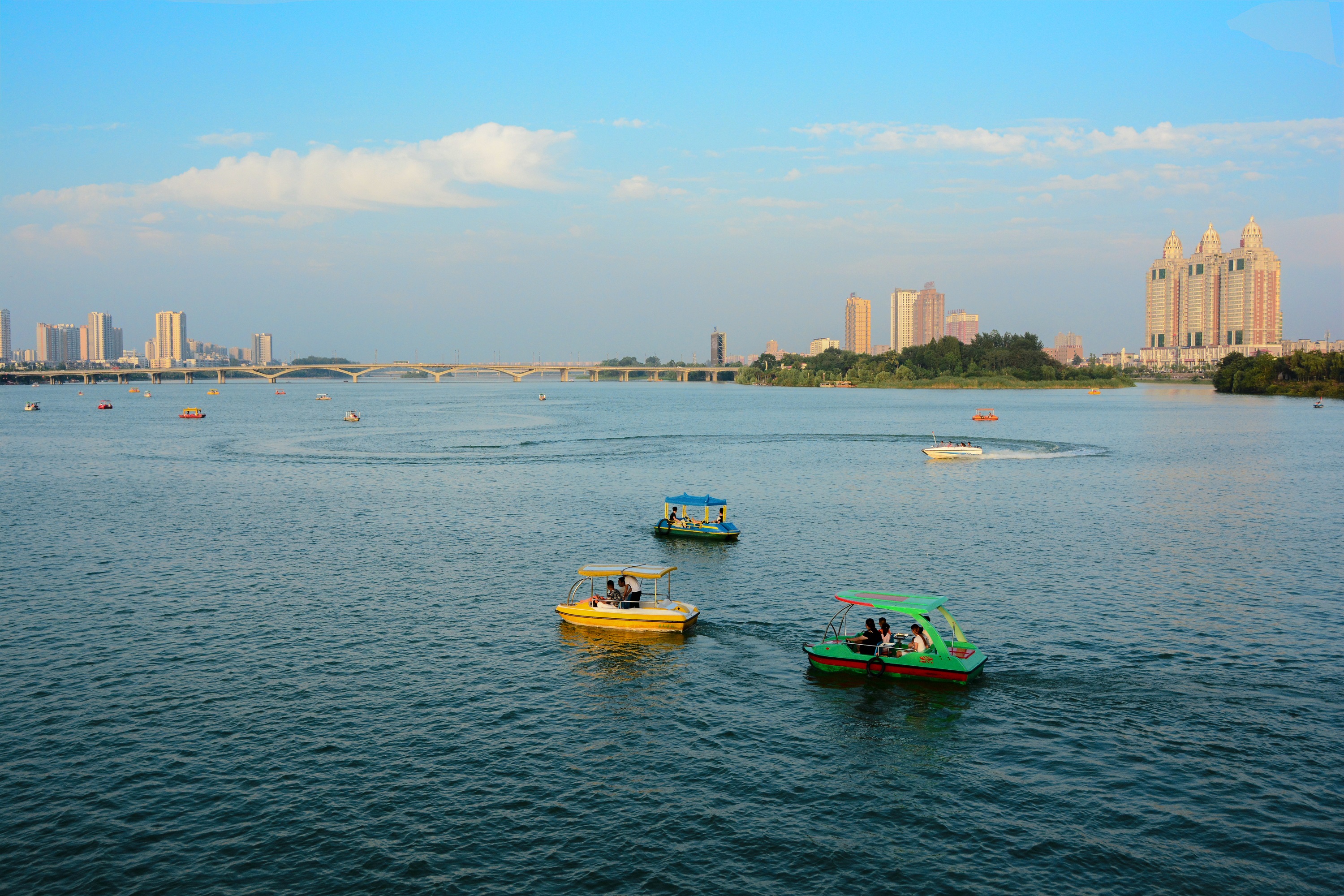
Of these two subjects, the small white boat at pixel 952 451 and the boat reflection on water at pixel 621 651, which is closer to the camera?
the boat reflection on water at pixel 621 651

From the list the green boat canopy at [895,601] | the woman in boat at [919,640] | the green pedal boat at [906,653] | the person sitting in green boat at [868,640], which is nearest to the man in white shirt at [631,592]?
the green pedal boat at [906,653]

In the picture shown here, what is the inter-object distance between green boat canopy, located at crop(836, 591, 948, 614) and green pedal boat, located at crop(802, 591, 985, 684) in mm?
23

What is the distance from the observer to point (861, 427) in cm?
15512

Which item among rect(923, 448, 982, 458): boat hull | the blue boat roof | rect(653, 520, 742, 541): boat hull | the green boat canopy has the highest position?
rect(923, 448, 982, 458): boat hull

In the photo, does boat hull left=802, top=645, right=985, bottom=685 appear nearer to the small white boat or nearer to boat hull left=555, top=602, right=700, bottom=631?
boat hull left=555, top=602, right=700, bottom=631

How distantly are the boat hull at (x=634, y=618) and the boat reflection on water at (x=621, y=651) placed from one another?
7.4 inches

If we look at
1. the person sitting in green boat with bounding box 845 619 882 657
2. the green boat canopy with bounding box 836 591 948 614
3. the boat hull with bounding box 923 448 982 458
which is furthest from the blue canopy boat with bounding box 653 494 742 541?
the boat hull with bounding box 923 448 982 458

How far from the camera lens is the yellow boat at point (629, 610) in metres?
37.7

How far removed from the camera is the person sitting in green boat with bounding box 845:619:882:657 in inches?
1294

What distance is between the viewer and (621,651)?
1412 inches

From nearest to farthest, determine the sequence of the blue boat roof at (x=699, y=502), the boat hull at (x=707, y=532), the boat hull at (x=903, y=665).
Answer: the boat hull at (x=903, y=665)
the boat hull at (x=707, y=532)
the blue boat roof at (x=699, y=502)

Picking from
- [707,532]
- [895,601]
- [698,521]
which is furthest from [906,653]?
[698,521]

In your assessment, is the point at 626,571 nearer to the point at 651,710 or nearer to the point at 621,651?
the point at 621,651

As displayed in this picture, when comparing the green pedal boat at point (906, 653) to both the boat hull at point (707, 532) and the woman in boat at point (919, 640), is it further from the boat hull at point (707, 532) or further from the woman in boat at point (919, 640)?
the boat hull at point (707, 532)
